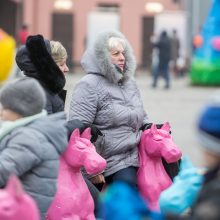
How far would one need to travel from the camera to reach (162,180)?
19.7 ft

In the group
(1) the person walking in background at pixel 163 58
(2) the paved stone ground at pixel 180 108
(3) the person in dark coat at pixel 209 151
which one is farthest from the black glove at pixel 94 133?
(1) the person walking in background at pixel 163 58

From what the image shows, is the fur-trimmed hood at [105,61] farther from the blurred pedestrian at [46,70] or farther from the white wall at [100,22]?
the white wall at [100,22]

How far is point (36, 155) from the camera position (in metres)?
4.25

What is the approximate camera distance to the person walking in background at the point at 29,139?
13.8ft

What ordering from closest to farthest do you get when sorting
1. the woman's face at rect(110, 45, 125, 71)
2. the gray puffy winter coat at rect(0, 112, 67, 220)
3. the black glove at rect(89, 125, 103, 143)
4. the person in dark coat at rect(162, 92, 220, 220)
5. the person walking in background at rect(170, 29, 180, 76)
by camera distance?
the person in dark coat at rect(162, 92, 220, 220)
the gray puffy winter coat at rect(0, 112, 67, 220)
the black glove at rect(89, 125, 103, 143)
the woman's face at rect(110, 45, 125, 71)
the person walking in background at rect(170, 29, 180, 76)

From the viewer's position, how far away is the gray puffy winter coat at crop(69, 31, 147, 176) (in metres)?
6.02

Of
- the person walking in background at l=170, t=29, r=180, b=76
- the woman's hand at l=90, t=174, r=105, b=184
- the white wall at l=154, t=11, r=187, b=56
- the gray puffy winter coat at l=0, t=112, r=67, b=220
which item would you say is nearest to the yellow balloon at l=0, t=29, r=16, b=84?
the gray puffy winter coat at l=0, t=112, r=67, b=220

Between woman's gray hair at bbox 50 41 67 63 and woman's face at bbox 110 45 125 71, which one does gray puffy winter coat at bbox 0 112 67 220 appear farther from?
woman's face at bbox 110 45 125 71

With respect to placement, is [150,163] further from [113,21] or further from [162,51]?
[113,21]

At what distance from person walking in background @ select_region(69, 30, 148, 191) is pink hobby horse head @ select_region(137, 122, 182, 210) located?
62 millimetres

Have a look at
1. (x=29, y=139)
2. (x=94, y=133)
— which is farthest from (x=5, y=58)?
(x=94, y=133)

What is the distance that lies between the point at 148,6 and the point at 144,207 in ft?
129

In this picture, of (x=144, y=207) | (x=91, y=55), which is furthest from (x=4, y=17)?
(x=144, y=207)

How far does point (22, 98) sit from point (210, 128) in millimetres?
1492
